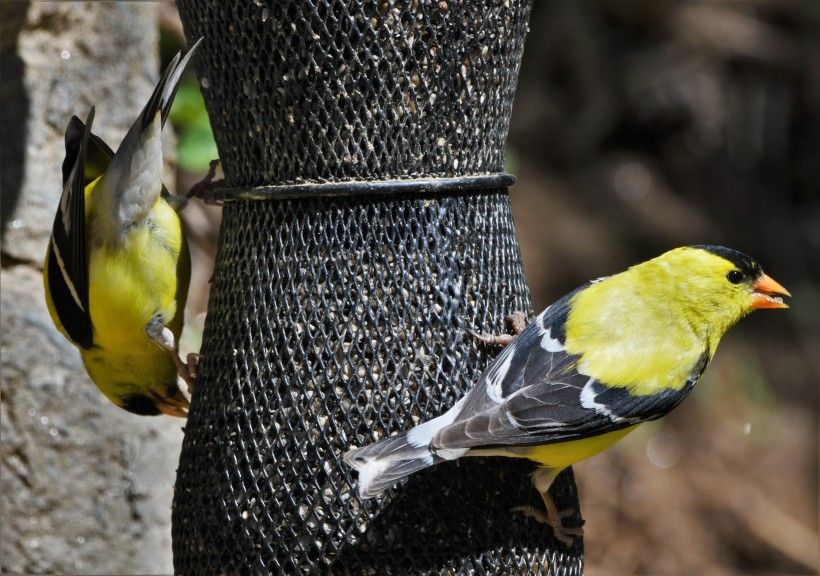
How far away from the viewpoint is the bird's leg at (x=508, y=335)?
296 cm

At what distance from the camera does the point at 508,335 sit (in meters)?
3.04

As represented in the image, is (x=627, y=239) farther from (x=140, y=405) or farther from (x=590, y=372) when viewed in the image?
(x=590, y=372)

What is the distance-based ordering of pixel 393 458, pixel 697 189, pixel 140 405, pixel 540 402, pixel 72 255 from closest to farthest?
pixel 393 458
pixel 540 402
pixel 72 255
pixel 140 405
pixel 697 189

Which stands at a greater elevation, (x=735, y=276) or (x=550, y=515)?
(x=735, y=276)

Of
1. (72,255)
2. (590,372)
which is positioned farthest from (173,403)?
(590,372)

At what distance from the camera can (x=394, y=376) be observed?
2867mm

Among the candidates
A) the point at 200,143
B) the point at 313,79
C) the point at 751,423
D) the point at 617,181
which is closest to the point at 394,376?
the point at 313,79

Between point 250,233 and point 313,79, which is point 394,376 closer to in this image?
point 250,233

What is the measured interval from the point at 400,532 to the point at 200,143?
2514mm

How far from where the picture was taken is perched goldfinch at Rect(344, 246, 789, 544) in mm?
2697

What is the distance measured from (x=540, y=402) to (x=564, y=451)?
145mm

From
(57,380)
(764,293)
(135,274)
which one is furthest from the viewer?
(57,380)

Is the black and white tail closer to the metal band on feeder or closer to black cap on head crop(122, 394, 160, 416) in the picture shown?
the metal band on feeder

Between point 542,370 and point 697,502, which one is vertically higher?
point 542,370
